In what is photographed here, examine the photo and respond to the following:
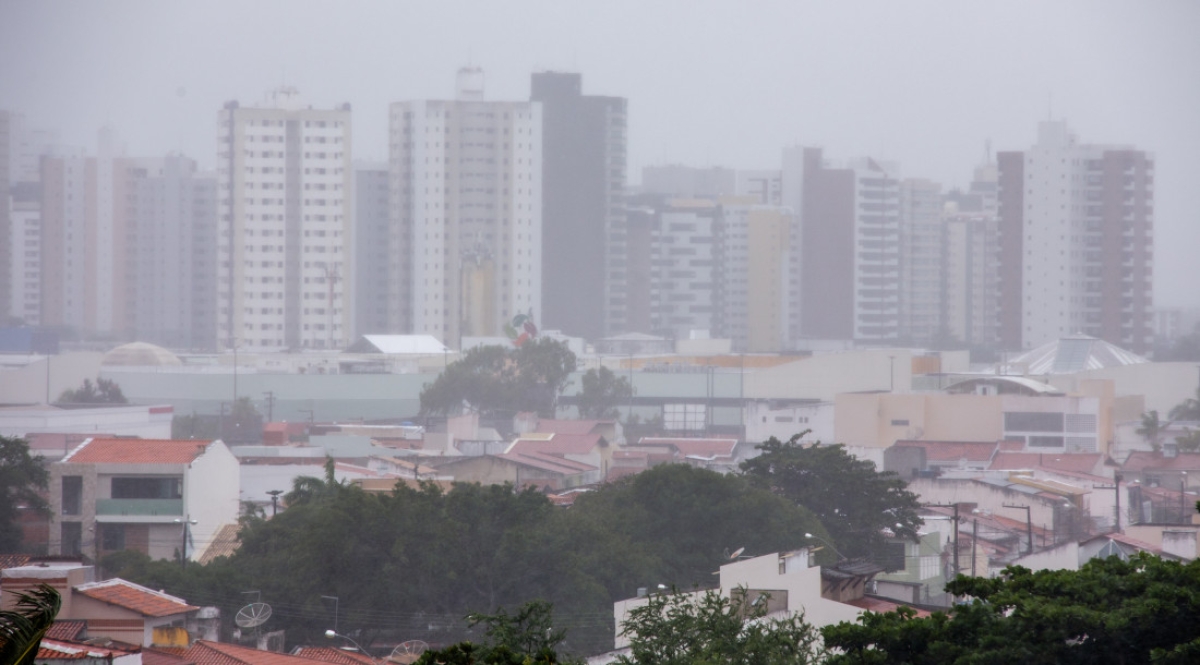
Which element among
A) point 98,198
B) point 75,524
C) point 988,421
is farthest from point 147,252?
point 75,524

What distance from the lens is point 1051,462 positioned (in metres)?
25.0

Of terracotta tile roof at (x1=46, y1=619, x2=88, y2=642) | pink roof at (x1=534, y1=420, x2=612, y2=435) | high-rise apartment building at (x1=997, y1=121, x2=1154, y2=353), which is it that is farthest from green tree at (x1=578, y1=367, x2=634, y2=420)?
terracotta tile roof at (x1=46, y1=619, x2=88, y2=642)

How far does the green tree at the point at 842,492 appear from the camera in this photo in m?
16.3

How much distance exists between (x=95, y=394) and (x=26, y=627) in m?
38.7

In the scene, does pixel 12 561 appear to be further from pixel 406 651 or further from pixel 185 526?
pixel 185 526

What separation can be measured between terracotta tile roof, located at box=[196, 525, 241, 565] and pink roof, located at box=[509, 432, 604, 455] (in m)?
9.12

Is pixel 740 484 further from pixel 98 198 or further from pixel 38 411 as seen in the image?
pixel 98 198

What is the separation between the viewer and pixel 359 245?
A: 69.9 metres

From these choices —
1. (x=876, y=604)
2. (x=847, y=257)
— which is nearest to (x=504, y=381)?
(x=876, y=604)

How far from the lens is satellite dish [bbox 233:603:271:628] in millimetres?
11164

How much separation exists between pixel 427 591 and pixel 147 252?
6280cm

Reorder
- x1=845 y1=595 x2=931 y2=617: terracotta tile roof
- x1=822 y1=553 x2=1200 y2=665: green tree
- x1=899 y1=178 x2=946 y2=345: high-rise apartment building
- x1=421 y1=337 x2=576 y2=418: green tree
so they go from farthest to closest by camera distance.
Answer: x1=899 y1=178 x2=946 y2=345: high-rise apartment building < x1=421 y1=337 x2=576 y2=418: green tree < x1=845 y1=595 x2=931 y2=617: terracotta tile roof < x1=822 y1=553 x2=1200 y2=665: green tree

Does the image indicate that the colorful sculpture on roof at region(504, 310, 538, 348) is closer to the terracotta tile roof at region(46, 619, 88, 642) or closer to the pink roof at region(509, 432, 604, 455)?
the pink roof at region(509, 432, 604, 455)

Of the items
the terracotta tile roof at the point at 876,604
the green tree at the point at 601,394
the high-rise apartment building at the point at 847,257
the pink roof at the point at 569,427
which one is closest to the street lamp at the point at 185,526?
the terracotta tile roof at the point at 876,604
